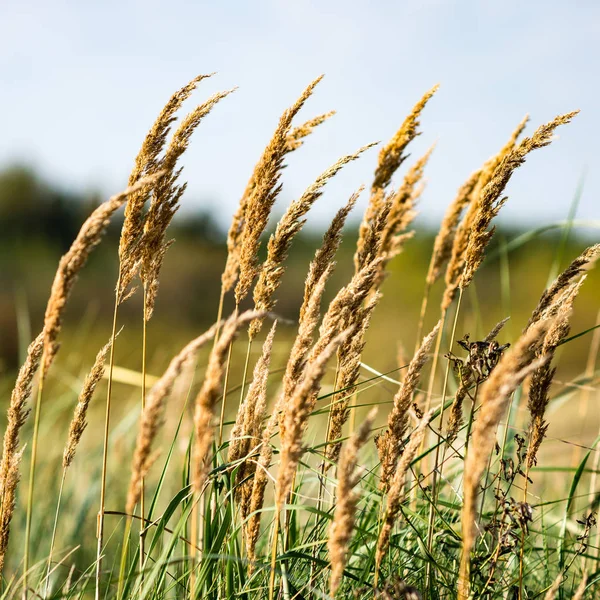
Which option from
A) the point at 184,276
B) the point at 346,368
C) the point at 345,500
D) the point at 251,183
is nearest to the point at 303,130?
the point at 251,183

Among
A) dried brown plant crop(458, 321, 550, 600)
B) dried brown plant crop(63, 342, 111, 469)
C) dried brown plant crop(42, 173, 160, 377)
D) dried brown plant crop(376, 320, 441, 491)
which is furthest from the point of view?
dried brown plant crop(63, 342, 111, 469)

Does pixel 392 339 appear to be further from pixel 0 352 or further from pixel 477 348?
pixel 477 348

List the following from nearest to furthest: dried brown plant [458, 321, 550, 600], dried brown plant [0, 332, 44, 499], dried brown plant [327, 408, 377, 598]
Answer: dried brown plant [458, 321, 550, 600] → dried brown plant [327, 408, 377, 598] → dried brown plant [0, 332, 44, 499]

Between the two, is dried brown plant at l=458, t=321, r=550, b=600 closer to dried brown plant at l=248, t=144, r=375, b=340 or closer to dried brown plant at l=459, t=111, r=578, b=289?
dried brown plant at l=459, t=111, r=578, b=289

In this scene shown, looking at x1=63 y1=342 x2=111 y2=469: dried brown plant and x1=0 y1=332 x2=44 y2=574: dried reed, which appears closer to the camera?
x1=0 y1=332 x2=44 y2=574: dried reed

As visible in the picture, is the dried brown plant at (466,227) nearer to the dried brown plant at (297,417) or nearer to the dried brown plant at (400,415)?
the dried brown plant at (400,415)

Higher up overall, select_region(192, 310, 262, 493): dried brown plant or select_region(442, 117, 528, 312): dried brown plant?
select_region(442, 117, 528, 312): dried brown plant

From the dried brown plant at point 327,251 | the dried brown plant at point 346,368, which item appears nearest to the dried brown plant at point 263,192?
the dried brown plant at point 327,251

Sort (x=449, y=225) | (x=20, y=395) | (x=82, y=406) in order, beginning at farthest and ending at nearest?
(x=449, y=225)
(x=82, y=406)
(x=20, y=395)

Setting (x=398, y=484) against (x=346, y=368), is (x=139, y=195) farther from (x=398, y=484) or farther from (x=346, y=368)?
(x=398, y=484)

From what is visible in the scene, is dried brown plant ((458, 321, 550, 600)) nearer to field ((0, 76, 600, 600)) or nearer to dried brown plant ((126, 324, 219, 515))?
field ((0, 76, 600, 600))

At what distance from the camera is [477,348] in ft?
5.33

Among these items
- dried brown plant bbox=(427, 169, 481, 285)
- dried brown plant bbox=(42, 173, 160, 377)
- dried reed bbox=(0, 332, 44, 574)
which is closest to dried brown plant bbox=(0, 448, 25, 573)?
dried reed bbox=(0, 332, 44, 574)

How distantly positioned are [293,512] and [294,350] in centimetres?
72
